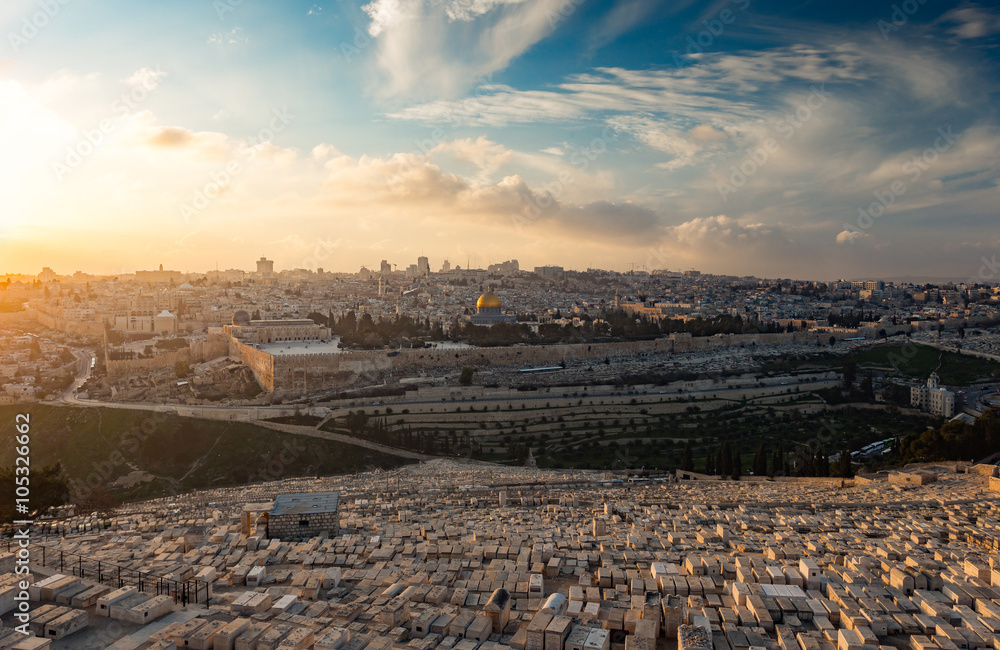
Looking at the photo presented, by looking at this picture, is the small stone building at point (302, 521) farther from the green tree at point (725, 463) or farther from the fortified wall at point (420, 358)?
the fortified wall at point (420, 358)

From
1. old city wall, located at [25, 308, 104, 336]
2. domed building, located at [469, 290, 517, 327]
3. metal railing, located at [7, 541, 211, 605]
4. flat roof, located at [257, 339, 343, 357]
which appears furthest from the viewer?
domed building, located at [469, 290, 517, 327]

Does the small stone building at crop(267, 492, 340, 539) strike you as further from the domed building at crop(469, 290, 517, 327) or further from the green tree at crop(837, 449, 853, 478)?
the domed building at crop(469, 290, 517, 327)

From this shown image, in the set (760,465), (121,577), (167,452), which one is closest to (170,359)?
(167,452)

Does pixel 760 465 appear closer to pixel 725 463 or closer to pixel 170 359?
pixel 725 463

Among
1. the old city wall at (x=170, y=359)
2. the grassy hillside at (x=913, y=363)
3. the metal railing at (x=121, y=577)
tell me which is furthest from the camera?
the grassy hillside at (x=913, y=363)

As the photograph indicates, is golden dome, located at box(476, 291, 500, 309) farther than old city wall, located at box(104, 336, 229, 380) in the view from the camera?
Yes

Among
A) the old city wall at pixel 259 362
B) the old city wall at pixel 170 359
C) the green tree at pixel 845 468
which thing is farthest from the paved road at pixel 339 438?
the green tree at pixel 845 468

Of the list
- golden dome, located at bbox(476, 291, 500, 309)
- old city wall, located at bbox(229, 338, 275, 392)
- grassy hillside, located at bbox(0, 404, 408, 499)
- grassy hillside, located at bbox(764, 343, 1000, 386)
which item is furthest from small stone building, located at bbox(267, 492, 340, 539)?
golden dome, located at bbox(476, 291, 500, 309)
